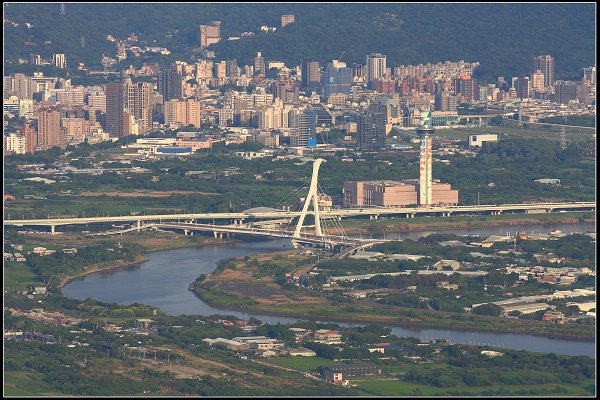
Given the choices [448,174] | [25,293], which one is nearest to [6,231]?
[25,293]

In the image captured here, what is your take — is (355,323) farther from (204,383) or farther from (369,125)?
(369,125)

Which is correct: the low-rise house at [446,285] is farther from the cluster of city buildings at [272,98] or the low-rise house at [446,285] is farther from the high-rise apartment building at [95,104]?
the high-rise apartment building at [95,104]

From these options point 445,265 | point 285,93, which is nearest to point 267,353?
point 445,265

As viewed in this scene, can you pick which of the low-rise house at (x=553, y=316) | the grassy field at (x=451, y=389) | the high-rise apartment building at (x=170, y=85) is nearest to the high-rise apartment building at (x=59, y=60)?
the high-rise apartment building at (x=170, y=85)

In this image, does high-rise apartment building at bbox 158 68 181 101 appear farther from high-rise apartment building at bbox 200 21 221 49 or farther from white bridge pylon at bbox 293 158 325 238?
white bridge pylon at bbox 293 158 325 238

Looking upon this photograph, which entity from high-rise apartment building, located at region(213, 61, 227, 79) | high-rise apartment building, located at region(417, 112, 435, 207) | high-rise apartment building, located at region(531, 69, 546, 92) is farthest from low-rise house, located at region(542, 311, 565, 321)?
high-rise apartment building, located at region(213, 61, 227, 79)

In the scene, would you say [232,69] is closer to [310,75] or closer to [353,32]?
[310,75]
